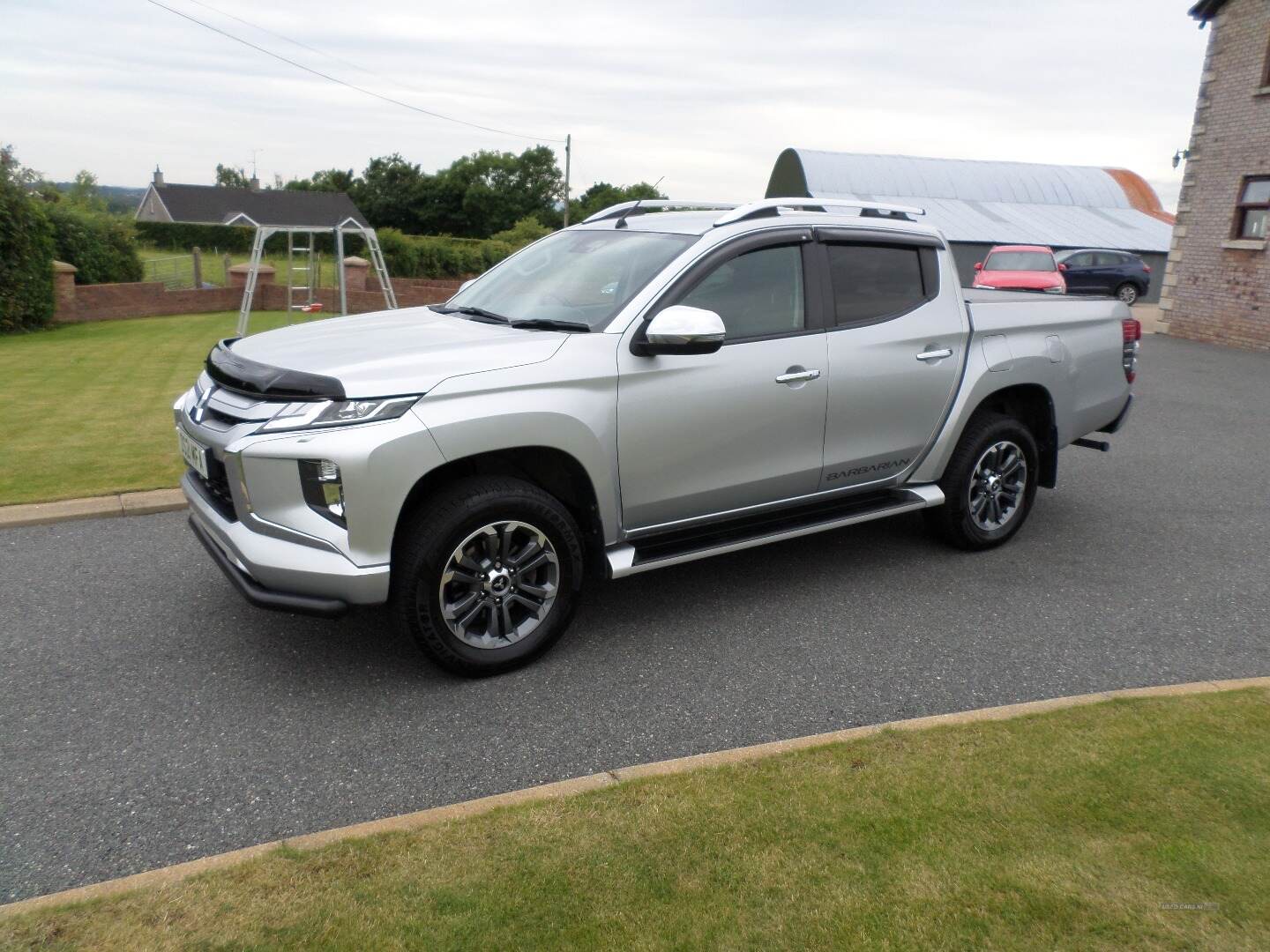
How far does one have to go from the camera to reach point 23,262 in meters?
16.9

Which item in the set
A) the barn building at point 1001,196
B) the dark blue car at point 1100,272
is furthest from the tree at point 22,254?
the barn building at point 1001,196

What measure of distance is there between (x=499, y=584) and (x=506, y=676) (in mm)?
430

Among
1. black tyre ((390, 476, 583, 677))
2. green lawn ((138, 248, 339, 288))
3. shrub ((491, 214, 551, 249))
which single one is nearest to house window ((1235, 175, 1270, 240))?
green lawn ((138, 248, 339, 288))

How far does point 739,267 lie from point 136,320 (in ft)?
59.7

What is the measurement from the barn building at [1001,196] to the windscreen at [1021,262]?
44.5 ft

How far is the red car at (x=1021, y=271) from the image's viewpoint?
69.8ft

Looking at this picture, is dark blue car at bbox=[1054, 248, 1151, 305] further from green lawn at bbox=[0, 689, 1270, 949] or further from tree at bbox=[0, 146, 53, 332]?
green lawn at bbox=[0, 689, 1270, 949]

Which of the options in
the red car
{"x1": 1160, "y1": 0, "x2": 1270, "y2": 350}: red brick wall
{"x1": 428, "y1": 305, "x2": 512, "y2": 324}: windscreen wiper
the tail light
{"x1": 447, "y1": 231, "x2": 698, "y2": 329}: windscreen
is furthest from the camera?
the red car

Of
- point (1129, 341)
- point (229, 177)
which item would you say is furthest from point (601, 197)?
point (1129, 341)

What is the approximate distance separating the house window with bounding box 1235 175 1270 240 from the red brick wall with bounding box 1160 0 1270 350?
0.45 ft

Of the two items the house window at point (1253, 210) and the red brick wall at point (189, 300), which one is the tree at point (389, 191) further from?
the house window at point (1253, 210)

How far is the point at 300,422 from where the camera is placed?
3.77m

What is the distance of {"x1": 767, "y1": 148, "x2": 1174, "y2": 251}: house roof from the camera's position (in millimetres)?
37812

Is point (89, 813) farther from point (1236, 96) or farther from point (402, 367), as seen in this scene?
point (1236, 96)
